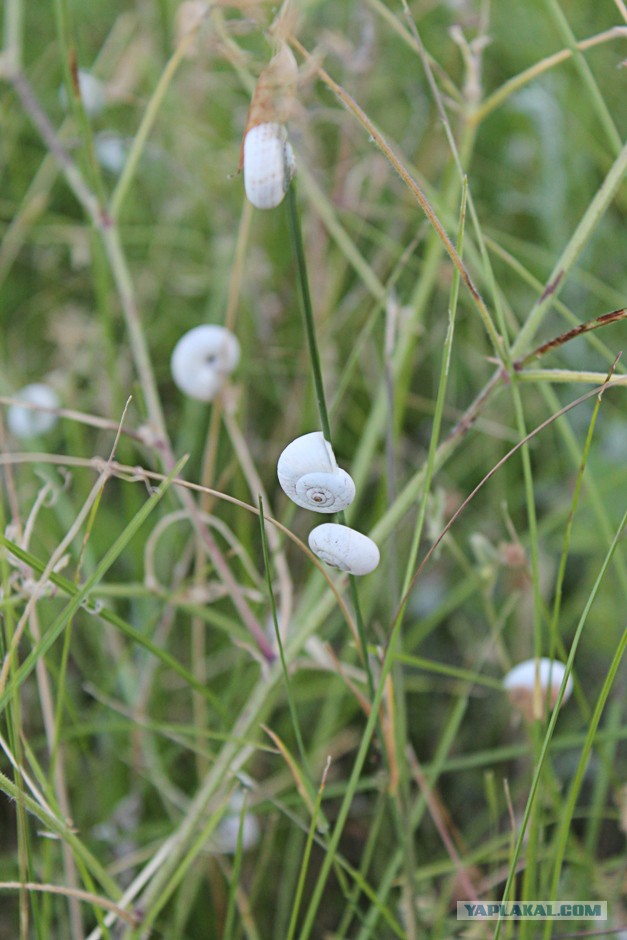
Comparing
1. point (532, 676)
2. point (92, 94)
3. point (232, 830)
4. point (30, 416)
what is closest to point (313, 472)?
point (532, 676)

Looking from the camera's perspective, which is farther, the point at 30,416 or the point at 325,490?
the point at 30,416

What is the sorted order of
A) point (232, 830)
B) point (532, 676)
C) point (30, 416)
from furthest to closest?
point (30, 416) < point (232, 830) < point (532, 676)

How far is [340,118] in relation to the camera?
4.23 ft

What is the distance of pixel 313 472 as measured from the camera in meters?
0.47

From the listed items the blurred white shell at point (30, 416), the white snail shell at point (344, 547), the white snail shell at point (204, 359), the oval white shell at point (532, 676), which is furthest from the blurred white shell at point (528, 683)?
the blurred white shell at point (30, 416)

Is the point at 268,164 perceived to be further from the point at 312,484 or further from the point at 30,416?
the point at 30,416

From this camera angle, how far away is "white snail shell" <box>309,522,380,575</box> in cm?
48

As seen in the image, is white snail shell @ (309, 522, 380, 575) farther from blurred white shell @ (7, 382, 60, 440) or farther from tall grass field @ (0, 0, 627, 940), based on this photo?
blurred white shell @ (7, 382, 60, 440)

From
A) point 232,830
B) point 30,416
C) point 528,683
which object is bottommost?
point 232,830

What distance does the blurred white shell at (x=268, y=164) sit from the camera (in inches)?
19.5

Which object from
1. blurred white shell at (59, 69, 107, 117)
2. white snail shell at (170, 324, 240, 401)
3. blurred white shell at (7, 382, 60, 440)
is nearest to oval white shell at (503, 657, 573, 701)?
white snail shell at (170, 324, 240, 401)

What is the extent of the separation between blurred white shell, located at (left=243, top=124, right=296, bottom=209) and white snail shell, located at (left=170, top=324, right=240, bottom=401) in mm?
329

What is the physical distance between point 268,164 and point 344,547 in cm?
23

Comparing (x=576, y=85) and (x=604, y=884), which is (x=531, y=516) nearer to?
(x=604, y=884)
